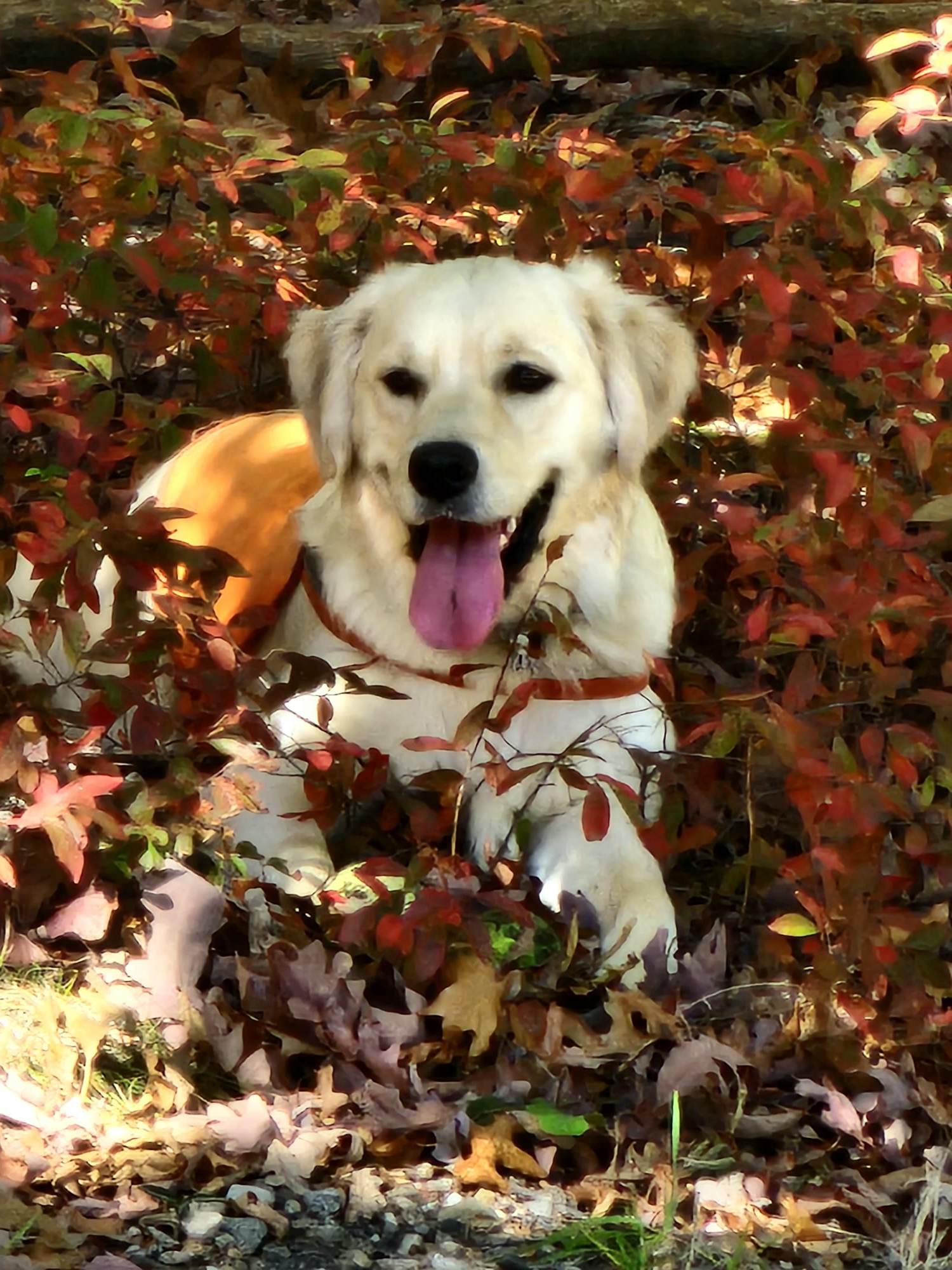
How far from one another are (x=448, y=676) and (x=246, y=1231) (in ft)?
4.18

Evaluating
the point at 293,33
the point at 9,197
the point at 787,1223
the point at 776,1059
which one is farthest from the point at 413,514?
the point at 293,33

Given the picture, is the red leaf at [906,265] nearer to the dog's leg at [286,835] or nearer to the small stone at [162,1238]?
the dog's leg at [286,835]

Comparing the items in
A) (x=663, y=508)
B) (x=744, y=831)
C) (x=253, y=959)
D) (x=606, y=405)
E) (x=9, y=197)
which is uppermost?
(x=9, y=197)

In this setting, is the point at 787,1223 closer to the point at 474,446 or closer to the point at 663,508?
the point at 474,446

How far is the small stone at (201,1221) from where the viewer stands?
181cm

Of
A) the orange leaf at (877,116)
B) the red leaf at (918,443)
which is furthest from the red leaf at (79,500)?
the orange leaf at (877,116)

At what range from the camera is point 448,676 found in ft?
9.47

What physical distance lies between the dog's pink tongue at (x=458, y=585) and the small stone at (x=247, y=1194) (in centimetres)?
121

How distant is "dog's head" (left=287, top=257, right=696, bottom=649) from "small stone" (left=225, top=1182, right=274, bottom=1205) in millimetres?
1214

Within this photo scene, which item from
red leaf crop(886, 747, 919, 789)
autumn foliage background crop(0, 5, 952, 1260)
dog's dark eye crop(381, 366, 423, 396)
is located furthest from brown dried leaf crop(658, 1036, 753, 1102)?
dog's dark eye crop(381, 366, 423, 396)

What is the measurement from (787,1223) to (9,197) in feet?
7.03

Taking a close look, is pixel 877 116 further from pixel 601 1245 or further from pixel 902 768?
pixel 601 1245

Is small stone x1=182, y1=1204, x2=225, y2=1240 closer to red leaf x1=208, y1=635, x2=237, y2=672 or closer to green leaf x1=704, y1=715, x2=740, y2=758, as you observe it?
red leaf x1=208, y1=635, x2=237, y2=672

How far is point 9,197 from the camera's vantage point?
2.70 meters
